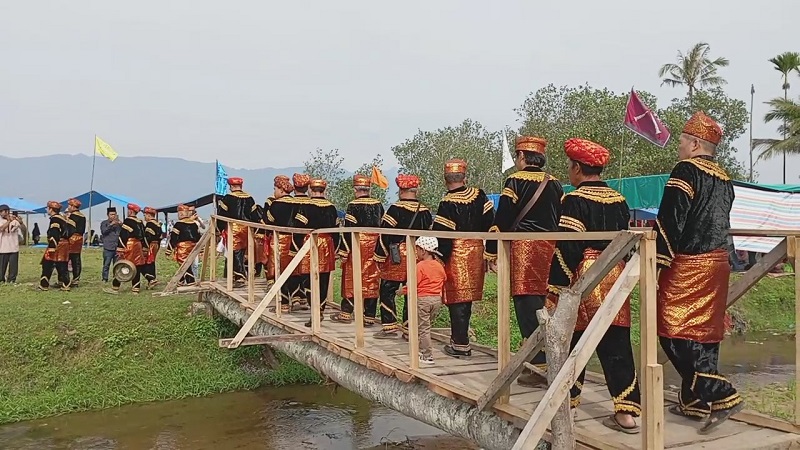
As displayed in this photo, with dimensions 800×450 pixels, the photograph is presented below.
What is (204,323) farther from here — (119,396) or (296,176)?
(296,176)

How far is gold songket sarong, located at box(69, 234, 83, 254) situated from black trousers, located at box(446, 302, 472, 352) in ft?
35.4

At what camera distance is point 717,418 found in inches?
143

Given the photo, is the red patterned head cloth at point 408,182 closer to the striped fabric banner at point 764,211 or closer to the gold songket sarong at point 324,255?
the gold songket sarong at point 324,255

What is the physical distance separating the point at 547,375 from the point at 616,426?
0.66 metres

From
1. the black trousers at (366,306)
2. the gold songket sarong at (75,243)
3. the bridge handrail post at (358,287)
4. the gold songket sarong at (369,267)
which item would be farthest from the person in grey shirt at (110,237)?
the bridge handrail post at (358,287)

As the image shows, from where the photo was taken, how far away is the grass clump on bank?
9.65 m

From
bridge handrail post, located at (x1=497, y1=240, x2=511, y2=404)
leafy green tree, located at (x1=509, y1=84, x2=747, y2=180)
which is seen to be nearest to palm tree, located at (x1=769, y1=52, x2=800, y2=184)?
leafy green tree, located at (x1=509, y1=84, x2=747, y2=180)

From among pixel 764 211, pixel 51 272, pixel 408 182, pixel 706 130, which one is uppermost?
pixel 706 130

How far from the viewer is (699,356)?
12.3ft

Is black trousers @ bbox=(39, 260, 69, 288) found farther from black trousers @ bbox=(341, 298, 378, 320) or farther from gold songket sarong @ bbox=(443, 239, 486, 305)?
gold songket sarong @ bbox=(443, 239, 486, 305)

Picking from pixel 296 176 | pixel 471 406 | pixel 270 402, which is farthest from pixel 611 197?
pixel 270 402

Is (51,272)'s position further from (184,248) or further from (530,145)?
(530,145)

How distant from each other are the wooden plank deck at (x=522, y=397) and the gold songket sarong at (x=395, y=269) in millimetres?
647

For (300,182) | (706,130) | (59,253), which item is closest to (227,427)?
(300,182)
